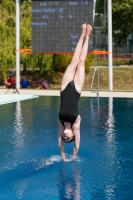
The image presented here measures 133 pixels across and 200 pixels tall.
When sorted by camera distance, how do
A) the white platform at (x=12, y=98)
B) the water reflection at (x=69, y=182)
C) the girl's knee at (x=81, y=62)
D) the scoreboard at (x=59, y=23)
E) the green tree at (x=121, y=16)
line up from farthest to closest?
the green tree at (x=121, y=16) < the scoreboard at (x=59, y=23) < the white platform at (x=12, y=98) < the girl's knee at (x=81, y=62) < the water reflection at (x=69, y=182)

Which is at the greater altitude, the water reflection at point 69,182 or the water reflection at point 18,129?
the water reflection at point 18,129

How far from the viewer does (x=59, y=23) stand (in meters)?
24.6

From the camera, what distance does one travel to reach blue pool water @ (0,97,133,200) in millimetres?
8016

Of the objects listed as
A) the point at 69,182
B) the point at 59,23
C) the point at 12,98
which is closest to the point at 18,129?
the point at 69,182

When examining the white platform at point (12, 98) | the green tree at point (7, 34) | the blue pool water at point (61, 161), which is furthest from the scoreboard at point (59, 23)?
the blue pool water at point (61, 161)

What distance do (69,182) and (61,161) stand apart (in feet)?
5.26

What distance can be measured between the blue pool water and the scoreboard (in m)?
7.48

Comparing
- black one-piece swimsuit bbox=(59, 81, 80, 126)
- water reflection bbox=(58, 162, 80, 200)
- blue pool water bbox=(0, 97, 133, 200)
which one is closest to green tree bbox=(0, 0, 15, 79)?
blue pool water bbox=(0, 97, 133, 200)

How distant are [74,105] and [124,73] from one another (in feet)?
85.1

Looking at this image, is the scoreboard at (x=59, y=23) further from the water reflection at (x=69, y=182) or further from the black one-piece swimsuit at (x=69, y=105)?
the water reflection at (x=69, y=182)

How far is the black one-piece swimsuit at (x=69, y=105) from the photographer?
31.6 feet

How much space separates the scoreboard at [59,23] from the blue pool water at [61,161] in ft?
24.5

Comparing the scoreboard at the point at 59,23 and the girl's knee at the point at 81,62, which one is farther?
the scoreboard at the point at 59,23

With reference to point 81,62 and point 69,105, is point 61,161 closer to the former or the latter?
point 69,105
